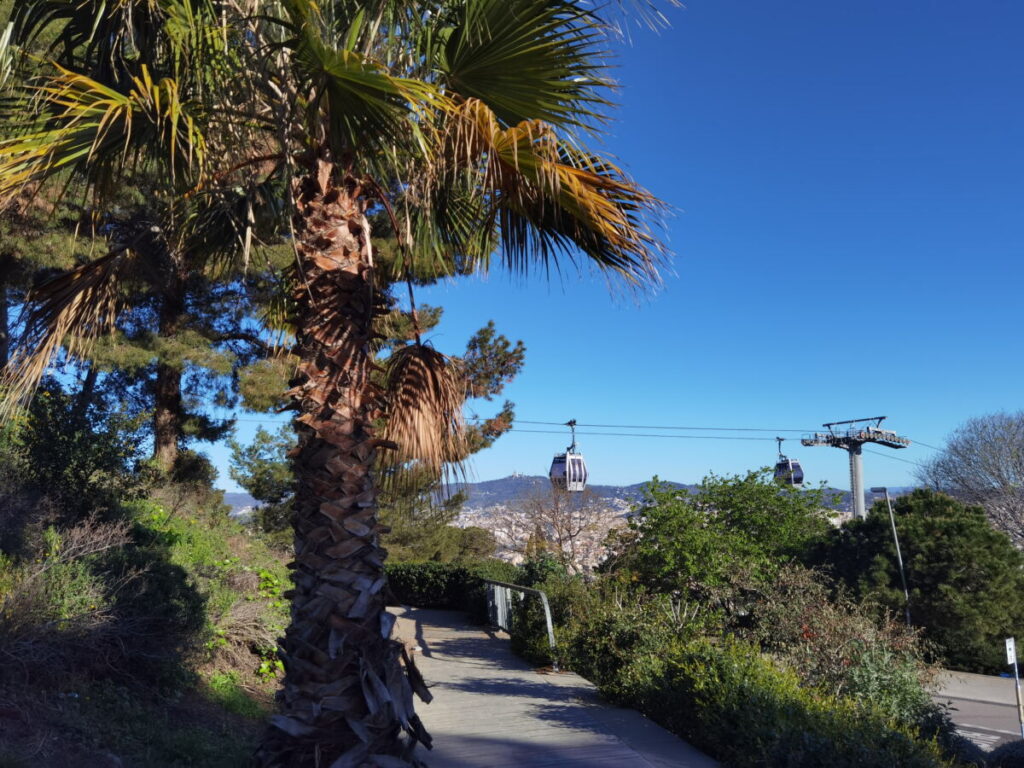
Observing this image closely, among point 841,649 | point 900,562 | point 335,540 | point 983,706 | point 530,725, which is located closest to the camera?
point 335,540

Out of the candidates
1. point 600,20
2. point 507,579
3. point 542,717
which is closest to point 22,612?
point 542,717

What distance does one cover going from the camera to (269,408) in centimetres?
1365

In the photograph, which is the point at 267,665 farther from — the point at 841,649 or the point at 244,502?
the point at 244,502

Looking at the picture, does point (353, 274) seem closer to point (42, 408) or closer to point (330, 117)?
point (330, 117)

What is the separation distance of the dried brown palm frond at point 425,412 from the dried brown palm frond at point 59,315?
180 centimetres

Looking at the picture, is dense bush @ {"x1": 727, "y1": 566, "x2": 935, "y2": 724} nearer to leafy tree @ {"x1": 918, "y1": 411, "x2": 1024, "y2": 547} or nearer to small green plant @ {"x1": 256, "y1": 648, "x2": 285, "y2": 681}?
small green plant @ {"x1": 256, "y1": 648, "x2": 285, "y2": 681}

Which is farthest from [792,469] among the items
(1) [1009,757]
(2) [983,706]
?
(1) [1009,757]

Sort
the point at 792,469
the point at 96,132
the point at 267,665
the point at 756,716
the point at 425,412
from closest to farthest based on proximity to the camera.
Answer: the point at 96,132, the point at 425,412, the point at 756,716, the point at 267,665, the point at 792,469

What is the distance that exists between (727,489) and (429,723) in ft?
29.2

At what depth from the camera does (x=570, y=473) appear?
26.0 meters

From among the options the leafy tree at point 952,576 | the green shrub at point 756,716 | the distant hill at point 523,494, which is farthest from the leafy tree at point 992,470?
the green shrub at point 756,716

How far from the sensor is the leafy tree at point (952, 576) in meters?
20.0

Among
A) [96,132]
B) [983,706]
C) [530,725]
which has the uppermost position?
[96,132]

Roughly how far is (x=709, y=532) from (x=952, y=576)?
39.1ft
